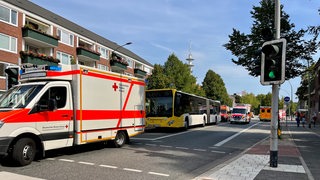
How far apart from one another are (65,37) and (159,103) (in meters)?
23.6

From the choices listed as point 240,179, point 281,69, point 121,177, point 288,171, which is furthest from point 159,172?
point 281,69

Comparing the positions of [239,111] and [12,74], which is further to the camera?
[239,111]

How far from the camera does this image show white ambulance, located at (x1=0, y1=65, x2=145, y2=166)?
28.2 ft

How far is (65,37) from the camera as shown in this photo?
40.8 m

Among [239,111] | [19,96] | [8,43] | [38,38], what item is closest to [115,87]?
[19,96]

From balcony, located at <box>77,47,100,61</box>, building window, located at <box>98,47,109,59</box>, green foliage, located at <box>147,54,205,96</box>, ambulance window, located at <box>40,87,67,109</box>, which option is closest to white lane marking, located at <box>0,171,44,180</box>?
ambulance window, located at <box>40,87,67,109</box>

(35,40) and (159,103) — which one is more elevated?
(35,40)

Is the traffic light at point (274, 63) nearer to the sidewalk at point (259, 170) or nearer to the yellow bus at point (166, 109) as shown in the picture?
the sidewalk at point (259, 170)

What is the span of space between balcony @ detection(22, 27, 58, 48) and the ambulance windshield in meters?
25.1

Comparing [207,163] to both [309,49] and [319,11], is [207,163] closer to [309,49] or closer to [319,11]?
[319,11]

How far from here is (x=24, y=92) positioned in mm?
9398

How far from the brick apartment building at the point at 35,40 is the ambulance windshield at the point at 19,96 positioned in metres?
22.6

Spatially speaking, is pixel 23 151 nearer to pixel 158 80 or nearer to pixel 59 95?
pixel 59 95

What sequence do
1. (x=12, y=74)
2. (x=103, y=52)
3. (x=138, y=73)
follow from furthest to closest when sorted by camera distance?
(x=138, y=73) < (x=103, y=52) < (x=12, y=74)
